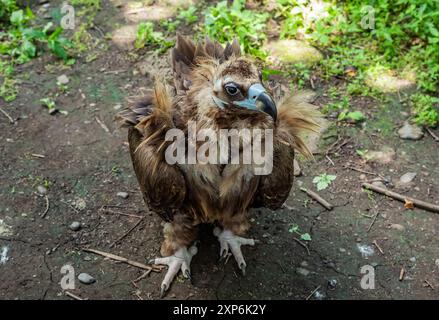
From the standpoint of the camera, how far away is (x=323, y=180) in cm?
470

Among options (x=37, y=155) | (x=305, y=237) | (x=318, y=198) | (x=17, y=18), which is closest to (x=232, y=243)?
(x=305, y=237)

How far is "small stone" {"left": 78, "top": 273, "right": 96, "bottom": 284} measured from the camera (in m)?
3.93

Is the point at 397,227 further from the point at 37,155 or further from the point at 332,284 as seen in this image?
the point at 37,155

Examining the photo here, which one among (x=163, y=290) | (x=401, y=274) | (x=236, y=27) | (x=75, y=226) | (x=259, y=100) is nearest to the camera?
(x=259, y=100)

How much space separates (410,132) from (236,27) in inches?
81.1

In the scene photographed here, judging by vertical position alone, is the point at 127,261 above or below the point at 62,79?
below

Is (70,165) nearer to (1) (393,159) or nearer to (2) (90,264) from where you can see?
(2) (90,264)

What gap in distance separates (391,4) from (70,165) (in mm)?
3760

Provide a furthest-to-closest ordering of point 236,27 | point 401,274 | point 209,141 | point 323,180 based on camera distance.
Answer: point 236,27 < point 323,180 < point 401,274 < point 209,141

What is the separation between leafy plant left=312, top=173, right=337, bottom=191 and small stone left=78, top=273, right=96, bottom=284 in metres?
1.98

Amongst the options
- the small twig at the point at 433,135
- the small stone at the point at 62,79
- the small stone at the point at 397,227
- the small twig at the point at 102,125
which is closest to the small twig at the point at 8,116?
the small stone at the point at 62,79

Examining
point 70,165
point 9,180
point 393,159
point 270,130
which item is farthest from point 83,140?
point 393,159

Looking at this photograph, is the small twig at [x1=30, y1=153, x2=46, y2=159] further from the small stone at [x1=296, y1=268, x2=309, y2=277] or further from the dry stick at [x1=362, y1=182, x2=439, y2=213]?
the dry stick at [x1=362, y1=182, x2=439, y2=213]

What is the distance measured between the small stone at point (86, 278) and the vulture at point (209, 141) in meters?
0.50
